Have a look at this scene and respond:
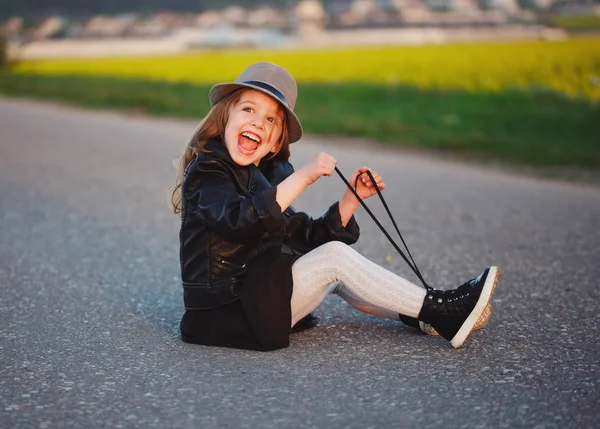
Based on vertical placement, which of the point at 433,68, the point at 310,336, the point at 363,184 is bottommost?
the point at 310,336

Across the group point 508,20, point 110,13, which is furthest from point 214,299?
point 110,13

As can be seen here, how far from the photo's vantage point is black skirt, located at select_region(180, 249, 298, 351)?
12.1 feet

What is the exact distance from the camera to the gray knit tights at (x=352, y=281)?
3.78 m

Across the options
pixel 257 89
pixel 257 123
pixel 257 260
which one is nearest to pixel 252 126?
pixel 257 123

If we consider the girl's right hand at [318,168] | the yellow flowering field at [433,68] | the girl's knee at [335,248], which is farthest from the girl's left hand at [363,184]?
the yellow flowering field at [433,68]

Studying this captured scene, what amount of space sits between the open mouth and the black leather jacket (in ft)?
0.20

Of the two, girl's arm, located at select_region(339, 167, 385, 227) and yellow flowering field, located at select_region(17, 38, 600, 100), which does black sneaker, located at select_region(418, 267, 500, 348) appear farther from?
yellow flowering field, located at select_region(17, 38, 600, 100)

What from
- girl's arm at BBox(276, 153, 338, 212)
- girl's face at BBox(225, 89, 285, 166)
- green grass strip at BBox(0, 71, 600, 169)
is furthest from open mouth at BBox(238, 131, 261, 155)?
green grass strip at BBox(0, 71, 600, 169)

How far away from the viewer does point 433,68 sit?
2816cm

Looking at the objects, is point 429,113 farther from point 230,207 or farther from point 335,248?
point 230,207

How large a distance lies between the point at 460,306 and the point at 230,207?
0.94 meters

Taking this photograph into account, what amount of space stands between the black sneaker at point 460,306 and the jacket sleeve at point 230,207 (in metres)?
0.65

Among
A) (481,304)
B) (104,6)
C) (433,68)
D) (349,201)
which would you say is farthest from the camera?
(104,6)

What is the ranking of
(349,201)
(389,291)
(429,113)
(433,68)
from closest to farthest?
(389,291) < (349,201) < (429,113) < (433,68)
